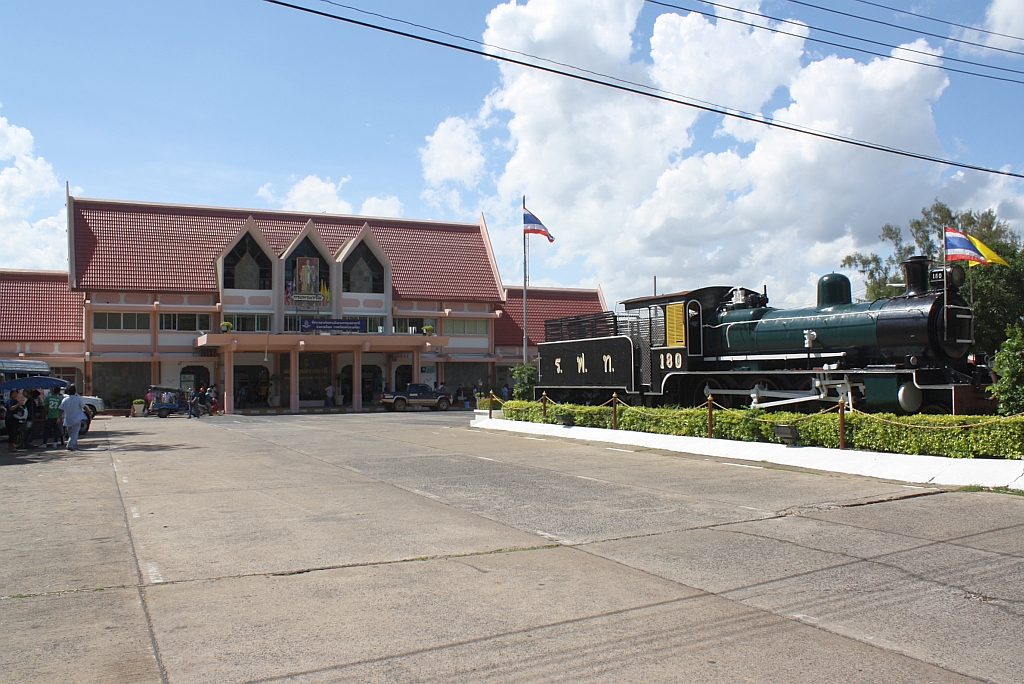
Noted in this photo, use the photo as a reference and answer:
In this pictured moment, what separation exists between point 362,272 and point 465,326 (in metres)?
7.56

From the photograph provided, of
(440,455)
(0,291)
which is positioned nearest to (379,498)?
(440,455)

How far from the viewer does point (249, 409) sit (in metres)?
45.8

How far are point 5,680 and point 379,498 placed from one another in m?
6.91

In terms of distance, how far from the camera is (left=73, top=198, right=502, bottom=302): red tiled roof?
45.9 metres

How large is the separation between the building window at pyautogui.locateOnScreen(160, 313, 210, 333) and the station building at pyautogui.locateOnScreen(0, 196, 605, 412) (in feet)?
0.26

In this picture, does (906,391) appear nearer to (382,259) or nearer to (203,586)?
(203,586)

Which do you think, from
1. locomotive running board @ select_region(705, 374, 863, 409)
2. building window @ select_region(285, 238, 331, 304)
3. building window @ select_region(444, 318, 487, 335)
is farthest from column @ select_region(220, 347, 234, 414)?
locomotive running board @ select_region(705, 374, 863, 409)

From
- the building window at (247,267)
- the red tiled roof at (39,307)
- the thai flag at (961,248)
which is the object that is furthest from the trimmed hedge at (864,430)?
the red tiled roof at (39,307)

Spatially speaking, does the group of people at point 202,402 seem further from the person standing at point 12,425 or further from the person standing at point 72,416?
the person standing at point 72,416

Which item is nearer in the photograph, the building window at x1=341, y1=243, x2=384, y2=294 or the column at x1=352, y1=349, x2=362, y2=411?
the column at x1=352, y1=349, x2=362, y2=411

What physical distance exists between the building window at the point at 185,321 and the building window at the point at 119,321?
0.93 meters

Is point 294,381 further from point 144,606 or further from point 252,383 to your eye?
point 144,606

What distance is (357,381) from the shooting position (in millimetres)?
46344

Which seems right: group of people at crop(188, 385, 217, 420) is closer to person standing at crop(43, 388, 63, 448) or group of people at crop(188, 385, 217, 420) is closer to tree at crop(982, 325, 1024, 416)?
person standing at crop(43, 388, 63, 448)
